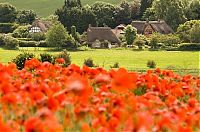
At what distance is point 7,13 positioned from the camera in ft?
418

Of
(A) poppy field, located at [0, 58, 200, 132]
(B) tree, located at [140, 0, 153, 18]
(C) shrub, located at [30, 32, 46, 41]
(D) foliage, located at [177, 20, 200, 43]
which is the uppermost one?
(B) tree, located at [140, 0, 153, 18]

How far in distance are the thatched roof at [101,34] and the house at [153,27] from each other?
1068cm

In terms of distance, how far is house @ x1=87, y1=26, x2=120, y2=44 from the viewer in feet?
327

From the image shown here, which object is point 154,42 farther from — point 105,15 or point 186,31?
point 105,15

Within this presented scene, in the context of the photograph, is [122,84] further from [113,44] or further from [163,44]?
[113,44]

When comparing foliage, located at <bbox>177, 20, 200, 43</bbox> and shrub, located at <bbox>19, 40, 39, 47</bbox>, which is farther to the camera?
foliage, located at <bbox>177, 20, 200, 43</bbox>

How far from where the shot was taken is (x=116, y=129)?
4340 mm

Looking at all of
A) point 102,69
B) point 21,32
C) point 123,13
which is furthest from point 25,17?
point 102,69

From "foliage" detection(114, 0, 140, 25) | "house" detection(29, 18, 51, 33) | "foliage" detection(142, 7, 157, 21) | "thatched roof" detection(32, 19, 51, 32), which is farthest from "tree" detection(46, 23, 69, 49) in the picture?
"foliage" detection(114, 0, 140, 25)

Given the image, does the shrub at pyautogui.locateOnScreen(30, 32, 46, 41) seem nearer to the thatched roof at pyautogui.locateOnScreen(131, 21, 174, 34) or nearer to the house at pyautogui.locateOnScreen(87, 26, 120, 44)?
the house at pyautogui.locateOnScreen(87, 26, 120, 44)

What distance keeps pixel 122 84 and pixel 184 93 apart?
2.80 metres

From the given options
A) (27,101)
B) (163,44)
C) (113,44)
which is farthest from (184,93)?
(113,44)

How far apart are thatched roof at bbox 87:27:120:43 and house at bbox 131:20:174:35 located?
10.7 m

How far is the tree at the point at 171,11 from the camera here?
10525 centimetres
